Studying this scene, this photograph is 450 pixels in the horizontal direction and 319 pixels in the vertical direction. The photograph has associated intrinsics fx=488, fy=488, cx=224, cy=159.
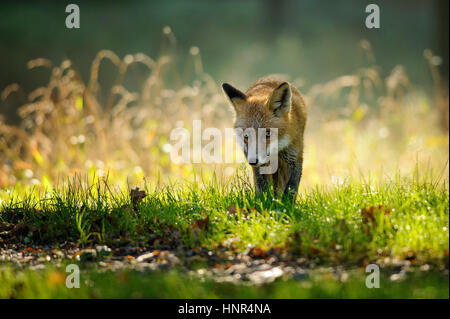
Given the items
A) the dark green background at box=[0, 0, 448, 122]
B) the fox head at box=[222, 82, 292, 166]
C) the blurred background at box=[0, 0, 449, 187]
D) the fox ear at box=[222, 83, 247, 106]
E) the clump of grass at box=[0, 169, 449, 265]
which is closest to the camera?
the clump of grass at box=[0, 169, 449, 265]

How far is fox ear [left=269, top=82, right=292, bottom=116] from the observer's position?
5598 mm

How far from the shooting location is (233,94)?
6016 mm

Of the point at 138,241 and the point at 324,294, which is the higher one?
the point at 138,241

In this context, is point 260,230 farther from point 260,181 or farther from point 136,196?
point 136,196

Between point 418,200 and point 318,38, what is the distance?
17.7 metres

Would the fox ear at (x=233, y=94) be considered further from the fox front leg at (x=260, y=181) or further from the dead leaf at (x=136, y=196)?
the dead leaf at (x=136, y=196)

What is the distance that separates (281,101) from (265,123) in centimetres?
35

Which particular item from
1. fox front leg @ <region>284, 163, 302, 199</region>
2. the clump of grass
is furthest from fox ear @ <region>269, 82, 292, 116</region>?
the clump of grass

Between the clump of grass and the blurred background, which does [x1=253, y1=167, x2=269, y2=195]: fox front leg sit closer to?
the clump of grass

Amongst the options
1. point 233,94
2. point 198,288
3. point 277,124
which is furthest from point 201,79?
point 198,288

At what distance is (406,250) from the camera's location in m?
3.92

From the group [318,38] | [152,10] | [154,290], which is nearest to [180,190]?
[154,290]
